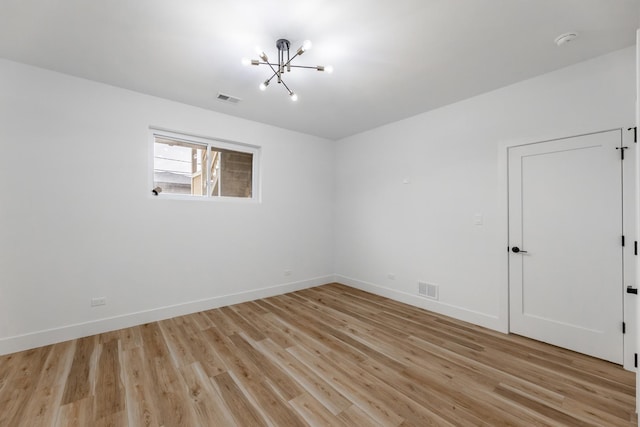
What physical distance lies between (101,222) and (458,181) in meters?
4.39

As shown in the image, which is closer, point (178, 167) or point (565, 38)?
point (565, 38)

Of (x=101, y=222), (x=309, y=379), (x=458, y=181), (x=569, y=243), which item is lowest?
(x=309, y=379)

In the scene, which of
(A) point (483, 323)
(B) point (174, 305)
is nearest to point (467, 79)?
(A) point (483, 323)

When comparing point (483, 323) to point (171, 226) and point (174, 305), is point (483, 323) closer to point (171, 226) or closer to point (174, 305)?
point (174, 305)

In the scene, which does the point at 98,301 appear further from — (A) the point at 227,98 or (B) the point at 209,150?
(A) the point at 227,98

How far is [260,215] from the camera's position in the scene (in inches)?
171

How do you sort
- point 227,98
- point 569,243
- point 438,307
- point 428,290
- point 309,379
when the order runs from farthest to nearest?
point 428,290 < point 438,307 < point 227,98 < point 569,243 < point 309,379

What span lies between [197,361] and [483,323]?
3.21 m

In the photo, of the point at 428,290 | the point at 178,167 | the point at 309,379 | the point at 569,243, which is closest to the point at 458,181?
the point at 569,243

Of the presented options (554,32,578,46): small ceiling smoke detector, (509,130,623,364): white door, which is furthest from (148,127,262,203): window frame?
(554,32,578,46): small ceiling smoke detector

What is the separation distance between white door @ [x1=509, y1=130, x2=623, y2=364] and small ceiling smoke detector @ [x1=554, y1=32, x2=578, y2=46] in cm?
94

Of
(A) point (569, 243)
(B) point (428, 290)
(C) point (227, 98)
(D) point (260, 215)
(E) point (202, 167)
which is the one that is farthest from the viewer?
(D) point (260, 215)

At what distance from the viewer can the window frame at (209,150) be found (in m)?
3.46

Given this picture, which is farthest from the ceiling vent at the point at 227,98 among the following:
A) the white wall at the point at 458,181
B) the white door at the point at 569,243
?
the white door at the point at 569,243
